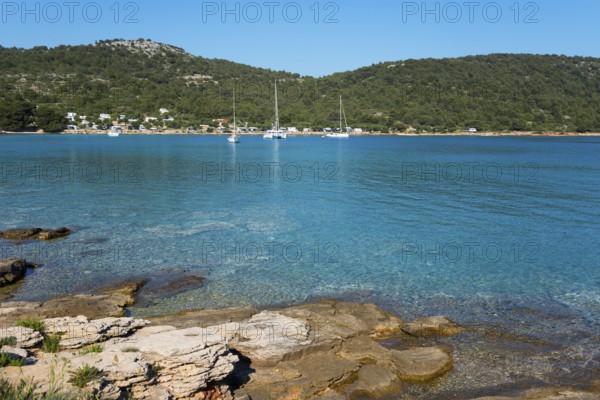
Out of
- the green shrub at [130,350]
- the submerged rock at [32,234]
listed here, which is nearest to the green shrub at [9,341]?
the green shrub at [130,350]

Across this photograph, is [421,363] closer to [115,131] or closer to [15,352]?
[15,352]

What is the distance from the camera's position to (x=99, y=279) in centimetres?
1833

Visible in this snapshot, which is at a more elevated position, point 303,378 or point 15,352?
point 15,352

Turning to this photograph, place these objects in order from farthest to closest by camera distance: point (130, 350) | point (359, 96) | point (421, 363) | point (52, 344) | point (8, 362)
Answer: point (359, 96) < point (421, 363) < point (52, 344) < point (130, 350) < point (8, 362)

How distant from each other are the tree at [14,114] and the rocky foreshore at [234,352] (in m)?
136

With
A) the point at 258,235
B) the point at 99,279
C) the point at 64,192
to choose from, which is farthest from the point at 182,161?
the point at 99,279

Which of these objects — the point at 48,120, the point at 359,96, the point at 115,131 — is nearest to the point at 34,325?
the point at 115,131

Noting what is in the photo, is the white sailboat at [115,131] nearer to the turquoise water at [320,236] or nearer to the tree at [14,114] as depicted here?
the tree at [14,114]

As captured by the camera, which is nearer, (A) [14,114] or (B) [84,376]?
(B) [84,376]

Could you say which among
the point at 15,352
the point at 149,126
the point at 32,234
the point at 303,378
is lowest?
the point at 303,378

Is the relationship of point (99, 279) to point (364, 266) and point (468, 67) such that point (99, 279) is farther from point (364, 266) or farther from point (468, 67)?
point (468, 67)

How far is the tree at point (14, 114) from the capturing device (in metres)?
129

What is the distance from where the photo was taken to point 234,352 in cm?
1162

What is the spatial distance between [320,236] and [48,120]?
13396cm
